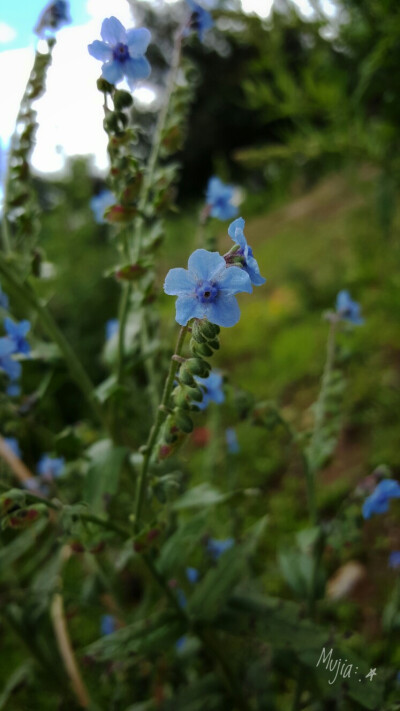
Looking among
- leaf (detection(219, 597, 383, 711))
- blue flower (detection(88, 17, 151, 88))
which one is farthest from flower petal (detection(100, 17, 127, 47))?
leaf (detection(219, 597, 383, 711))

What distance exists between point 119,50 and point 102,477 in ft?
2.01

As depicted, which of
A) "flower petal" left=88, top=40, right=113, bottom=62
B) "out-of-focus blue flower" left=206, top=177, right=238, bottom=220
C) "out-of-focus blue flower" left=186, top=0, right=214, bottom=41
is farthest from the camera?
"out-of-focus blue flower" left=206, top=177, right=238, bottom=220

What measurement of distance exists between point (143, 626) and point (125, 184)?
0.65 m

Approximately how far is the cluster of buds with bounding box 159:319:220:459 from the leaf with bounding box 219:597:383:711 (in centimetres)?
36

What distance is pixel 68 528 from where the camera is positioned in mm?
764

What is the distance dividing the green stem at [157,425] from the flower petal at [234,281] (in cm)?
8

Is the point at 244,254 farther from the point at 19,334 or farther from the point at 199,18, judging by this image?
the point at 199,18

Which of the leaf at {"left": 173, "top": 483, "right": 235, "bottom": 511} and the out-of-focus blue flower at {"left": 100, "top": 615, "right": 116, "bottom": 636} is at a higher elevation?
the out-of-focus blue flower at {"left": 100, "top": 615, "right": 116, "bottom": 636}

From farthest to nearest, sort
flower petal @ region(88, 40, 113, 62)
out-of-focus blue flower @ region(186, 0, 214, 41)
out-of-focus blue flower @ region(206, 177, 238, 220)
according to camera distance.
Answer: out-of-focus blue flower @ region(206, 177, 238, 220) → out-of-focus blue flower @ region(186, 0, 214, 41) → flower petal @ region(88, 40, 113, 62)

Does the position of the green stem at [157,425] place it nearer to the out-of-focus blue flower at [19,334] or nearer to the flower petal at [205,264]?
the flower petal at [205,264]

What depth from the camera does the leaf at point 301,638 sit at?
801 mm

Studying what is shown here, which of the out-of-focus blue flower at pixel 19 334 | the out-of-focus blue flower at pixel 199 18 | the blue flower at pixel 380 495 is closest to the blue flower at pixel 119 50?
the out-of-focus blue flower at pixel 199 18

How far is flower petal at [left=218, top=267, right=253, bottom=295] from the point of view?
1.84 ft

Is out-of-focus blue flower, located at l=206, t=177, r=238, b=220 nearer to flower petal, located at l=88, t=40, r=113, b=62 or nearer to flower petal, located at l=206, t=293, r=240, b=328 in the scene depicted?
flower petal, located at l=88, t=40, r=113, b=62
